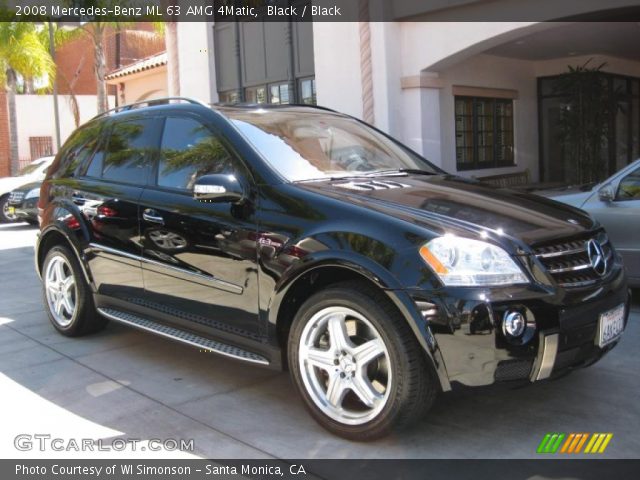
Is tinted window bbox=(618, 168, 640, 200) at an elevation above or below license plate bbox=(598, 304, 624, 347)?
above

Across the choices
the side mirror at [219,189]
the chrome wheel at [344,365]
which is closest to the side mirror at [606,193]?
the chrome wheel at [344,365]

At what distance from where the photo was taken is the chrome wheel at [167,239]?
4297 millimetres

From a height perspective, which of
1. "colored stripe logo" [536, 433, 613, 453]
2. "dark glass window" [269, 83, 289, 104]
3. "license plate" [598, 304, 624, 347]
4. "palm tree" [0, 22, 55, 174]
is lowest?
"colored stripe logo" [536, 433, 613, 453]

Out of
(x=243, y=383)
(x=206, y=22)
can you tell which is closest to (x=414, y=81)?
(x=206, y=22)

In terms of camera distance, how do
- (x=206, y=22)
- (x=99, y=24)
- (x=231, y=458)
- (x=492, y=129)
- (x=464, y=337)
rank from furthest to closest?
A: (x=99, y=24)
(x=206, y=22)
(x=492, y=129)
(x=231, y=458)
(x=464, y=337)

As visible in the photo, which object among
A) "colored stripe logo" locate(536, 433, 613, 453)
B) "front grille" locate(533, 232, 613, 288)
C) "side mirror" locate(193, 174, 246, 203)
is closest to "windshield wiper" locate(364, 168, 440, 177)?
"side mirror" locate(193, 174, 246, 203)

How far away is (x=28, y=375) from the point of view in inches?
190

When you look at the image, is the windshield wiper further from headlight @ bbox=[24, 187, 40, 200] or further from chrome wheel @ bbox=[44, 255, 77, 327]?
headlight @ bbox=[24, 187, 40, 200]

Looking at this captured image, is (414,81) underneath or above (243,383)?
above

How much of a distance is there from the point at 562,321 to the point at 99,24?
71.2ft

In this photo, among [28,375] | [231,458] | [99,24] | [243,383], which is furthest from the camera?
[99,24]

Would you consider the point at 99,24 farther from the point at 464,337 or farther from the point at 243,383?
the point at 464,337

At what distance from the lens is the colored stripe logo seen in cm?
338

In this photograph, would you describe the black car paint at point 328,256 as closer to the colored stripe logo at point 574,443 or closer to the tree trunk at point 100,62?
the colored stripe logo at point 574,443
